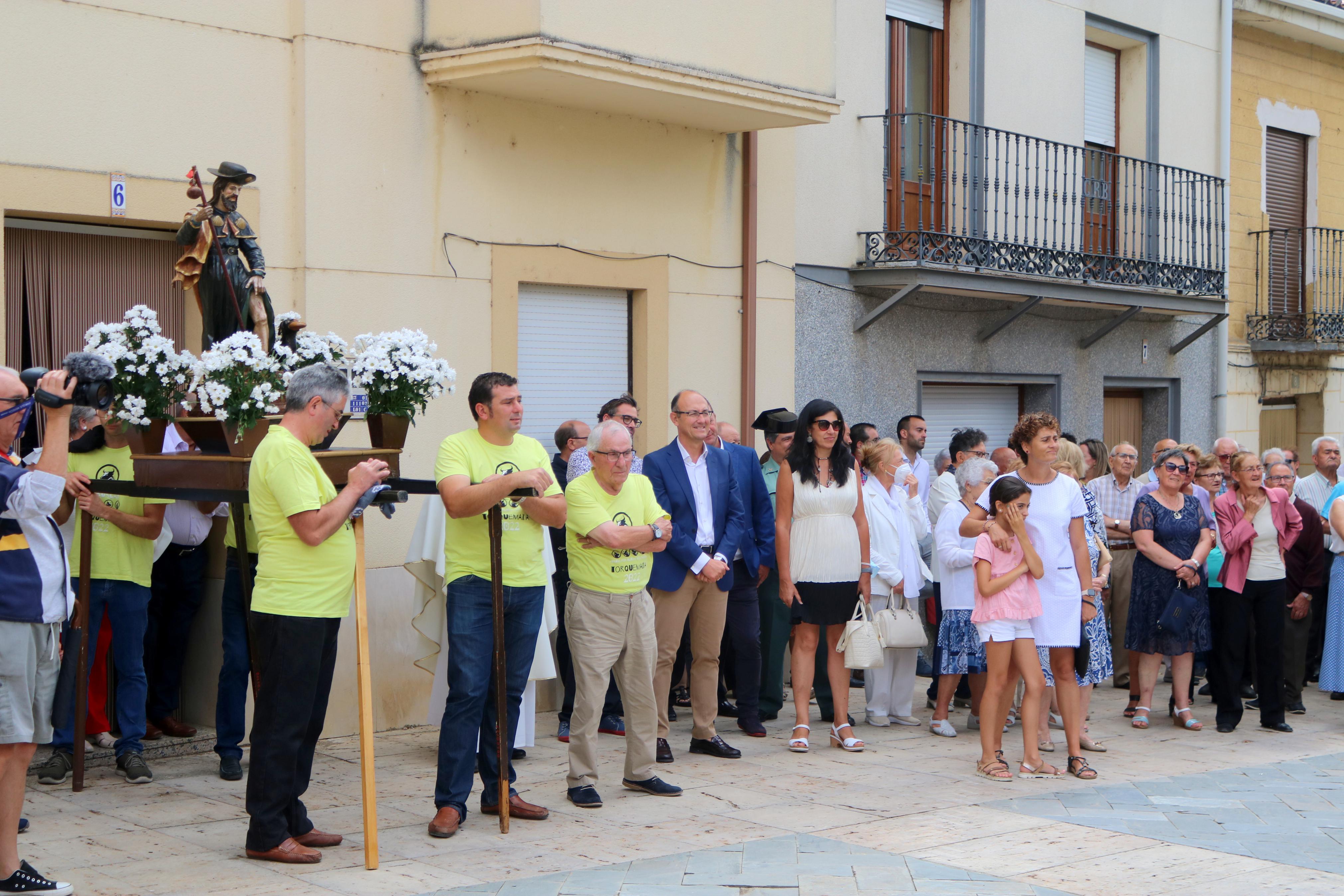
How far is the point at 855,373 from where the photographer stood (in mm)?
12289

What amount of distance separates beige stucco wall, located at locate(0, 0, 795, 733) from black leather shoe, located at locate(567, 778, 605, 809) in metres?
2.24

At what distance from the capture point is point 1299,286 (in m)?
17.3

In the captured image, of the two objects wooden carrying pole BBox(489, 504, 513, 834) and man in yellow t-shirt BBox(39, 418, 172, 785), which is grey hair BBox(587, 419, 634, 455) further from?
man in yellow t-shirt BBox(39, 418, 172, 785)

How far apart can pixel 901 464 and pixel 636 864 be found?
157 inches

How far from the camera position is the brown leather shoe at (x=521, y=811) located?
6617 millimetres

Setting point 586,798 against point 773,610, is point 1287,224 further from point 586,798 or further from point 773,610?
point 586,798

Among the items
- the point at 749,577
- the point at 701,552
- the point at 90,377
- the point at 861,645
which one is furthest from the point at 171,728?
the point at 861,645

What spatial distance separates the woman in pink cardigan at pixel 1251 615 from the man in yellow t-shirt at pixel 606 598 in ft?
13.7

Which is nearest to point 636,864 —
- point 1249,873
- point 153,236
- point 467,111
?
point 1249,873

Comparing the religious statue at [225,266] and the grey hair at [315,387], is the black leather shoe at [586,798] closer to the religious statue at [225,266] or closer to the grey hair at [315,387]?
the grey hair at [315,387]

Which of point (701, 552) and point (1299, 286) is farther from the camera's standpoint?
point (1299, 286)

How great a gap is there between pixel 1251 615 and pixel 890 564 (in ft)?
8.14

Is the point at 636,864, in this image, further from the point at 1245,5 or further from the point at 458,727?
the point at 1245,5

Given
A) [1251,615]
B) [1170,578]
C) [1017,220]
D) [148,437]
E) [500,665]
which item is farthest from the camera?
[1017,220]
